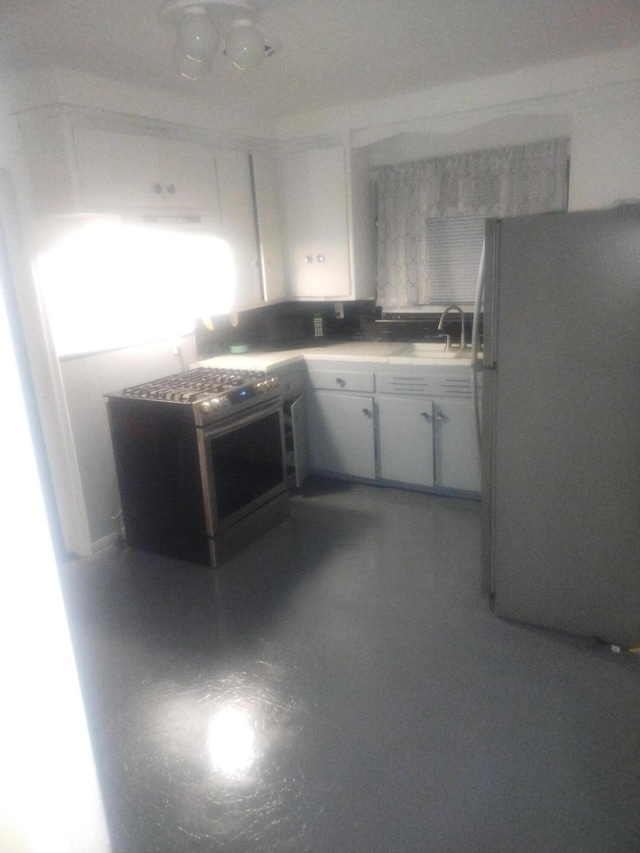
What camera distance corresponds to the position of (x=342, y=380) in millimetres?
3922

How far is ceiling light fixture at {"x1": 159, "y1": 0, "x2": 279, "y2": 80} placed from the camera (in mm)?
1975

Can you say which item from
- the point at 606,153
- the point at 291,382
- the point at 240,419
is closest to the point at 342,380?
the point at 291,382

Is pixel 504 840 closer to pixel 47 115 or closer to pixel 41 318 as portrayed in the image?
pixel 41 318

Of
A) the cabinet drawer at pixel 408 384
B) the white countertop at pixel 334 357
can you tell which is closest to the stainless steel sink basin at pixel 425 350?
the white countertop at pixel 334 357

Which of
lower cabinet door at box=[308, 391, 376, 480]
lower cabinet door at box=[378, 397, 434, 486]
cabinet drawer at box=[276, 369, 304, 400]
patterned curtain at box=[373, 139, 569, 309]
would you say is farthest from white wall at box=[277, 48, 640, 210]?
lower cabinet door at box=[308, 391, 376, 480]

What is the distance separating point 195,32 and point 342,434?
2.53 meters

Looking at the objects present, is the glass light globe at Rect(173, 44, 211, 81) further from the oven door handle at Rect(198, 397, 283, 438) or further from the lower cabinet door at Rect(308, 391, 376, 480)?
the lower cabinet door at Rect(308, 391, 376, 480)

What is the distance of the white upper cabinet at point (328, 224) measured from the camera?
3971mm

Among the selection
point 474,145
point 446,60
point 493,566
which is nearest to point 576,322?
point 493,566

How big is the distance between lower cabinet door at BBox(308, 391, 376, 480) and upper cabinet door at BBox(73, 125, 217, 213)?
1.45m

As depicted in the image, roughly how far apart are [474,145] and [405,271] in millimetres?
907

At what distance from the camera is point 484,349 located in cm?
239

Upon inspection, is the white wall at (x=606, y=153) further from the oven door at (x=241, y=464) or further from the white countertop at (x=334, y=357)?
the oven door at (x=241, y=464)

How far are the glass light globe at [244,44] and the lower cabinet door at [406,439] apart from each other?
84.0 inches
